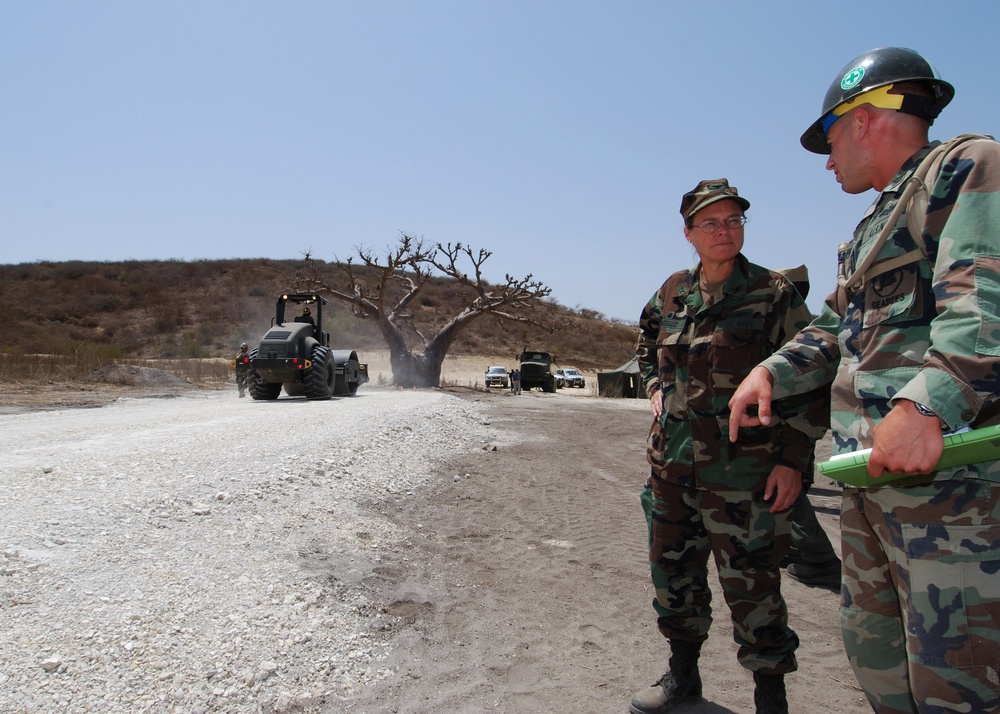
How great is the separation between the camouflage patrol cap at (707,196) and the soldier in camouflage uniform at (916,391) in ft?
2.22

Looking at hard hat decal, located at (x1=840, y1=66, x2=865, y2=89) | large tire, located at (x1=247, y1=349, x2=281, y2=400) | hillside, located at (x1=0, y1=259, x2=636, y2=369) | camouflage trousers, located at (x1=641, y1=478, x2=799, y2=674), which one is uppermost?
hillside, located at (x1=0, y1=259, x2=636, y2=369)

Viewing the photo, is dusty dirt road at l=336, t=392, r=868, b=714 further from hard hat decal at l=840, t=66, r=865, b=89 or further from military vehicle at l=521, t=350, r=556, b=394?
military vehicle at l=521, t=350, r=556, b=394

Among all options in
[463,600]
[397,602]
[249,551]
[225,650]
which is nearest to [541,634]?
[463,600]

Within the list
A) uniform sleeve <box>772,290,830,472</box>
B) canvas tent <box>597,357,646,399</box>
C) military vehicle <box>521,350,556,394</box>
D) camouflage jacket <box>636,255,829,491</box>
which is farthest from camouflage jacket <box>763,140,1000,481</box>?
military vehicle <box>521,350,556,394</box>

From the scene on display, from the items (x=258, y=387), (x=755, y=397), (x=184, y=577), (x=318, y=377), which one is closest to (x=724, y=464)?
(x=755, y=397)

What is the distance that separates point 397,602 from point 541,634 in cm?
81

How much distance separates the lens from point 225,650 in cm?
280

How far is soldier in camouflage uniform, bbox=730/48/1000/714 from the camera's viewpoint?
138 centimetres

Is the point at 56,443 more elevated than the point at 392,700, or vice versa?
the point at 56,443

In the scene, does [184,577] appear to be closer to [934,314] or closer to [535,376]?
[934,314]

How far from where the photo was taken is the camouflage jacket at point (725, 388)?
2.35 meters

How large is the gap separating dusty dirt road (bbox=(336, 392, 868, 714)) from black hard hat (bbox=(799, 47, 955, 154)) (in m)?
2.24

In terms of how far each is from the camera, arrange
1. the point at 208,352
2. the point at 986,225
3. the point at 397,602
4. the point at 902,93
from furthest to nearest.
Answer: the point at 208,352
the point at 397,602
the point at 902,93
the point at 986,225

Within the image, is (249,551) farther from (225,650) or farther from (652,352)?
(652,352)
